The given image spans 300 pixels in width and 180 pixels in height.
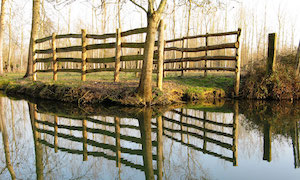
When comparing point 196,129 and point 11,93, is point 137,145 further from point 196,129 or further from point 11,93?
point 11,93

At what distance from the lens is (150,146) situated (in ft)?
12.1

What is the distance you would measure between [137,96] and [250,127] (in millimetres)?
3636

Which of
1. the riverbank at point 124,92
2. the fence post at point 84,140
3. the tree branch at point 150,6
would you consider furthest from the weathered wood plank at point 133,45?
the fence post at point 84,140

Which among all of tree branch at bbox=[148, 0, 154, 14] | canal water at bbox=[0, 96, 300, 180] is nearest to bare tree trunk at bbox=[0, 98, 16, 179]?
canal water at bbox=[0, 96, 300, 180]

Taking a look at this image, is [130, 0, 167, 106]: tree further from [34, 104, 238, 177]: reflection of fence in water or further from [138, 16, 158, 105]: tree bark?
[34, 104, 238, 177]: reflection of fence in water

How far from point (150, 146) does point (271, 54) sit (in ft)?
24.9

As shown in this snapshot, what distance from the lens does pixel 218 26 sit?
33.6 metres

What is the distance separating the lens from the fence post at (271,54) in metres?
9.29

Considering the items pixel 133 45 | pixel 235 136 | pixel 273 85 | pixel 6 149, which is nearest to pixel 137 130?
pixel 235 136

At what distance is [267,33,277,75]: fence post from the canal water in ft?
12.2

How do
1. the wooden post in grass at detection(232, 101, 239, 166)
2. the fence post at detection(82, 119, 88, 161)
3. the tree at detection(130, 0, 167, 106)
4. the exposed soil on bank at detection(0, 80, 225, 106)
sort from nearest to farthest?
the wooden post in grass at detection(232, 101, 239, 166) < the fence post at detection(82, 119, 88, 161) < the tree at detection(130, 0, 167, 106) < the exposed soil on bank at detection(0, 80, 225, 106)

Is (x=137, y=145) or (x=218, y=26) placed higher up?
(x=218, y=26)

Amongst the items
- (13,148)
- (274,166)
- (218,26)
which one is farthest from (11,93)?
(218,26)

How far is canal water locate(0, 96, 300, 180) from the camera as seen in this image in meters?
2.81
